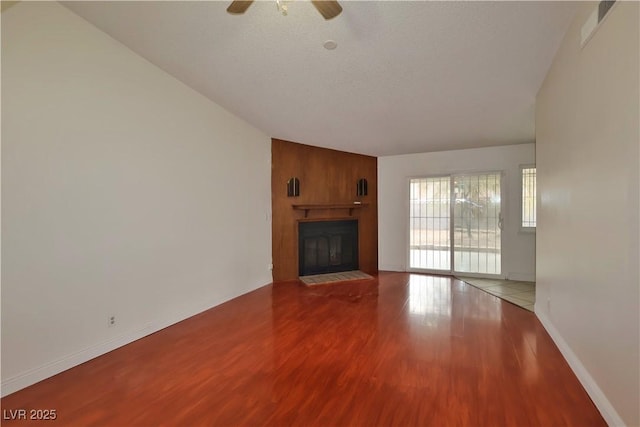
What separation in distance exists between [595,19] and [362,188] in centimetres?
439

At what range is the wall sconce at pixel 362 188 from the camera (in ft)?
19.8

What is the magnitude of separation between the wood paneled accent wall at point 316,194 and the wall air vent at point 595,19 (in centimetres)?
409

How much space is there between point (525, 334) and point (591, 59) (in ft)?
8.20

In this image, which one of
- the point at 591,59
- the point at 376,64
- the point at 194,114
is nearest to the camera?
the point at 591,59

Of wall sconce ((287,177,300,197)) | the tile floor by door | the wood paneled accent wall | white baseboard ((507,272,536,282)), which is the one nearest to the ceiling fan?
the wood paneled accent wall

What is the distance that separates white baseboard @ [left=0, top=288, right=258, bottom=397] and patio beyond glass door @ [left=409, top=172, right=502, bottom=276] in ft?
14.7

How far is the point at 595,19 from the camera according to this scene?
1.80m

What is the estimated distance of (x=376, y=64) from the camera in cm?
274

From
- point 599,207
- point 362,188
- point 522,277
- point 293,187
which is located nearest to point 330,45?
point 599,207

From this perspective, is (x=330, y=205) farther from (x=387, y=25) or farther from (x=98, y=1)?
(x=98, y=1)

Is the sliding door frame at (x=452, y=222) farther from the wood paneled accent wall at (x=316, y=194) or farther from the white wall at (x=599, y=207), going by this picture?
the white wall at (x=599, y=207)

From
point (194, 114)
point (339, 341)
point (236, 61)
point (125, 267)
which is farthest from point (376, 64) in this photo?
point (125, 267)

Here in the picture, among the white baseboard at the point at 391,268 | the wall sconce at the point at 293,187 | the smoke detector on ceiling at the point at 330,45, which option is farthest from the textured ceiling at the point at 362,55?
the white baseboard at the point at 391,268

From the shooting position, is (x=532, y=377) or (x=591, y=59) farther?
(x=532, y=377)
